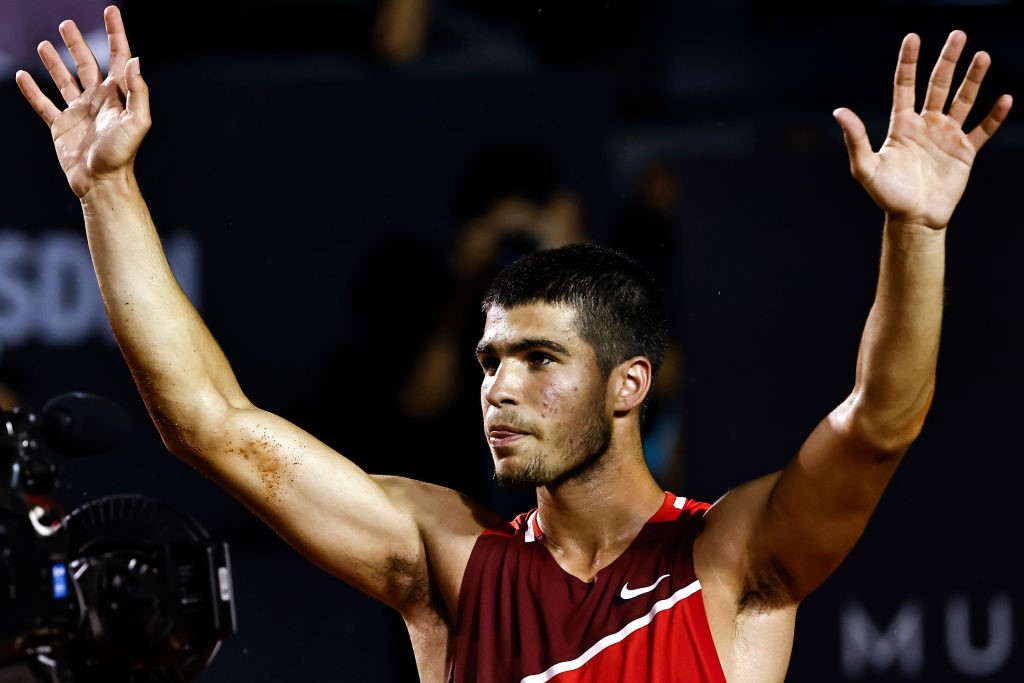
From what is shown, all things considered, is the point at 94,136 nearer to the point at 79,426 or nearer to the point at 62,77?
the point at 62,77

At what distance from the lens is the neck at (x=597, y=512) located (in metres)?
1.89

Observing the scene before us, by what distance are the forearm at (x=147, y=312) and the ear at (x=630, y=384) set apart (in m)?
0.58

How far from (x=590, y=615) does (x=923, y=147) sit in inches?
29.9

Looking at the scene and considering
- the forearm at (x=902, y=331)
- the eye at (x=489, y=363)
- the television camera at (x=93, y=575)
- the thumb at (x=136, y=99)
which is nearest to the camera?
the television camera at (x=93, y=575)

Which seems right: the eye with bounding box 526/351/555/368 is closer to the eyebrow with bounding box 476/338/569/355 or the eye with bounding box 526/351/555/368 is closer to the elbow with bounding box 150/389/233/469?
the eyebrow with bounding box 476/338/569/355

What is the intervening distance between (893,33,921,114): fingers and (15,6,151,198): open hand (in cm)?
95

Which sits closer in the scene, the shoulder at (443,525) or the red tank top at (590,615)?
the red tank top at (590,615)

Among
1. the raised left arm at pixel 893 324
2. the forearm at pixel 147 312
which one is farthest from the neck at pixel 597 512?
the forearm at pixel 147 312

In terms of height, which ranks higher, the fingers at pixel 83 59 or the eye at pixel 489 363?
the fingers at pixel 83 59

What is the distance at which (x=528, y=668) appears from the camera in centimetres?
177

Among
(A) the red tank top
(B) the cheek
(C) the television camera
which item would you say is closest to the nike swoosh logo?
(A) the red tank top

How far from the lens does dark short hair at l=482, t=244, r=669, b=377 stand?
191 centimetres

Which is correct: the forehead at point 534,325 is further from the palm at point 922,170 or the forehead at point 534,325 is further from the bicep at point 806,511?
the palm at point 922,170

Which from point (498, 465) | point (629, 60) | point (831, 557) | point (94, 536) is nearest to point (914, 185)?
point (831, 557)
